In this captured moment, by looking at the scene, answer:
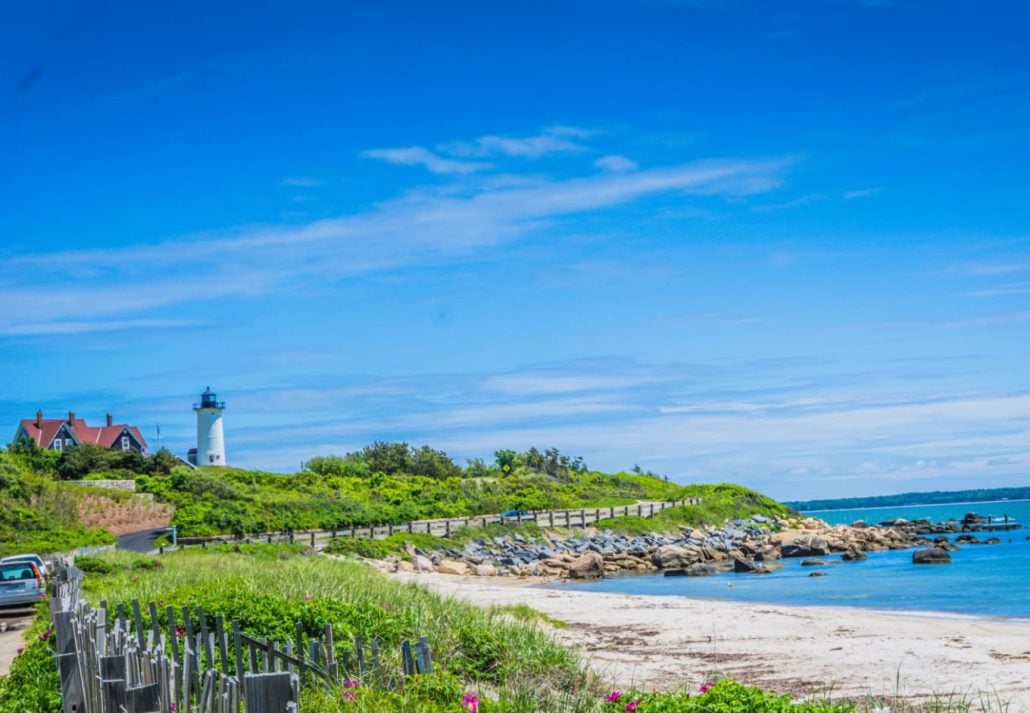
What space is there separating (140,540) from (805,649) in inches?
1546

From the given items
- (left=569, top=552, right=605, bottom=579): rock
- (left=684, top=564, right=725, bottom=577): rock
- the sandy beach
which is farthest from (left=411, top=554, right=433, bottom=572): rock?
the sandy beach

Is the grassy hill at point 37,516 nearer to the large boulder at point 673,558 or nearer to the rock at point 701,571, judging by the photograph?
the large boulder at point 673,558

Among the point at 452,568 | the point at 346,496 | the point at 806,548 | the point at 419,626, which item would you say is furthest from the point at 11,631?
the point at 346,496

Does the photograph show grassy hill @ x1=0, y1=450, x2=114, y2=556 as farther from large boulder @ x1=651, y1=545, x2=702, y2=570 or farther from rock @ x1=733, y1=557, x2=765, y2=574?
rock @ x1=733, y1=557, x2=765, y2=574

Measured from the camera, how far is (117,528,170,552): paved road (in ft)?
155

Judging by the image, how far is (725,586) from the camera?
40.0 m

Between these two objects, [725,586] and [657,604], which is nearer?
[657,604]

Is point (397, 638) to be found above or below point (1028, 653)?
above

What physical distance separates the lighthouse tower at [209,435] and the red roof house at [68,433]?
523 cm

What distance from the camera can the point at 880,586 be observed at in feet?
126

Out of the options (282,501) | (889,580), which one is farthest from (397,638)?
(282,501)

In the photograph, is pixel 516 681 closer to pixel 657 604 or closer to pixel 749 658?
pixel 749 658

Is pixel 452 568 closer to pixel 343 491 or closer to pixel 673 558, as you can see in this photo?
pixel 673 558

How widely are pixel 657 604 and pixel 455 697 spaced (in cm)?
2118
